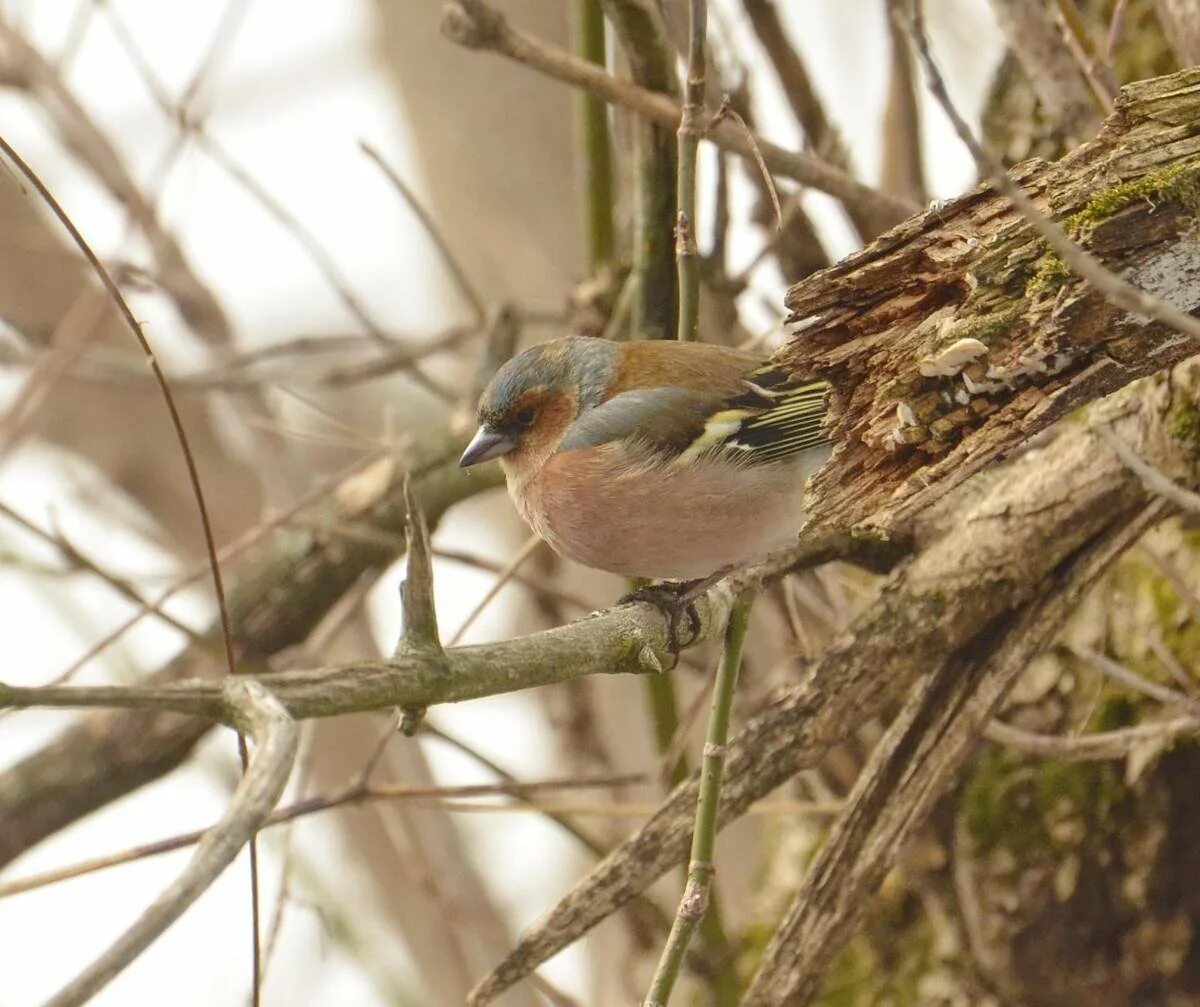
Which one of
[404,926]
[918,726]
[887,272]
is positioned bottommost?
[918,726]

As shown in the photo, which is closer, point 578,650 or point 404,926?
point 578,650

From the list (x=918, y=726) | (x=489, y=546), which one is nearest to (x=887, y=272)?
(x=918, y=726)

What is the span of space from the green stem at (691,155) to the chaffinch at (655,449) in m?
0.32

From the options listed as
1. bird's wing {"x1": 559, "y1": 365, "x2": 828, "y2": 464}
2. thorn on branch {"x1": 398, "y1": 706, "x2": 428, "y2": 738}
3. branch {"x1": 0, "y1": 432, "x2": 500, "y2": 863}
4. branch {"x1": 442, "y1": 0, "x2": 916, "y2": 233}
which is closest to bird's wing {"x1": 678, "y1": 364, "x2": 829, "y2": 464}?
bird's wing {"x1": 559, "y1": 365, "x2": 828, "y2": 464}

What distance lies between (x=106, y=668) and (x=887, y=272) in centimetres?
398

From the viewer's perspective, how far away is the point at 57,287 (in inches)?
212

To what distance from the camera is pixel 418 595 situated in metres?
1.79

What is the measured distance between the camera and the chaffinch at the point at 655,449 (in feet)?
10.2

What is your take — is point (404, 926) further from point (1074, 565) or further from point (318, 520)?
point (1074, 565)

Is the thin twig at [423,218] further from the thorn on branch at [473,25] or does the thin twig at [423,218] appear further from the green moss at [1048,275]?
the green moss at [1048,275]

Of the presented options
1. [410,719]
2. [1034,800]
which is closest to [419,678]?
[410,719]

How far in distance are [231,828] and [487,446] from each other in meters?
2.18

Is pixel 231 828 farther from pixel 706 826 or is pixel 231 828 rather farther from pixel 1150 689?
pixel 1150 689

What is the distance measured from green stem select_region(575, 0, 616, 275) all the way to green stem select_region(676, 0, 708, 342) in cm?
76
